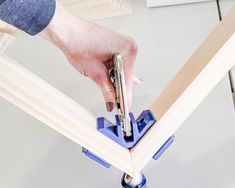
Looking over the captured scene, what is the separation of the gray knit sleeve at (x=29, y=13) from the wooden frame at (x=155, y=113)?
0.16 feet

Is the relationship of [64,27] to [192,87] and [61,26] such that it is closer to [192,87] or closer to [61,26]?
[61,26]

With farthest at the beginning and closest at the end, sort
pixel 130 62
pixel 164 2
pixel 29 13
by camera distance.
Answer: pixel 164 2, pixel 130 62, pixel 29 13

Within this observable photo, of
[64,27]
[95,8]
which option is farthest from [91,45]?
[95,8]

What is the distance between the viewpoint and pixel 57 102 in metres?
0.46

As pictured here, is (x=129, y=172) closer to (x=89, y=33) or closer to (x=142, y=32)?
(x=89, y=33)

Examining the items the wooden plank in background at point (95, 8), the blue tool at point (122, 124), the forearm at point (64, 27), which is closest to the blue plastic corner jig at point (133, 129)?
the blue tool at point (122, 124)

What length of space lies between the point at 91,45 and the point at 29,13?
0.11 m

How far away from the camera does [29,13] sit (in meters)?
0.41

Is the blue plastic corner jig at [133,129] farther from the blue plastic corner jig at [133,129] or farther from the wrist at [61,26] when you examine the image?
the wrist at [61,26]

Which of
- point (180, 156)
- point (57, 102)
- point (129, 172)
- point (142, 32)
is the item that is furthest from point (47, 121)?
point (142, 32)

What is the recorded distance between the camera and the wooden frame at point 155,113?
435 millimetres

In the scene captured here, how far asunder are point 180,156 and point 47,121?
0.27m

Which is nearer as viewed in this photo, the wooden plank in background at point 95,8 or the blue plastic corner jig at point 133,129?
the blue plastic corner jig at point 133,129

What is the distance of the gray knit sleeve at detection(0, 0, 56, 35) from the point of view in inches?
15.8
